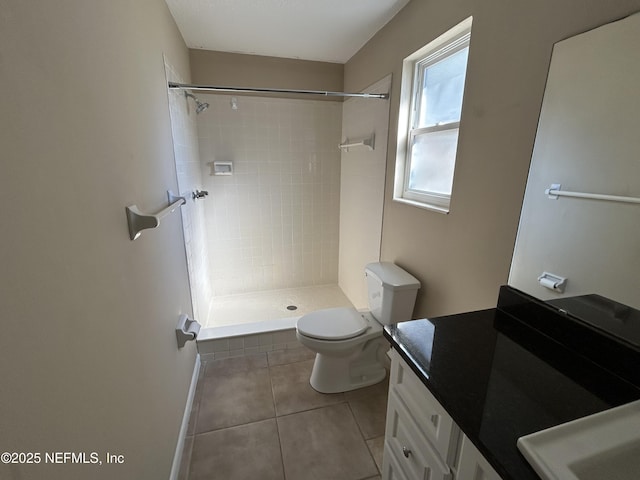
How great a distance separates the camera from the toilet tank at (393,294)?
1748 mm

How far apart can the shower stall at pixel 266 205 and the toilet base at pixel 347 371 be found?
88cm

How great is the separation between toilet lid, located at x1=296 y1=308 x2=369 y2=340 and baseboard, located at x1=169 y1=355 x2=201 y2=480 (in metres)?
0.77

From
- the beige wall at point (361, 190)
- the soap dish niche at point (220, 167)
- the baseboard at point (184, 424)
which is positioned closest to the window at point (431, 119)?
the beige wall at point (361, 190)

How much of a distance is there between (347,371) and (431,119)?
1.66 metres

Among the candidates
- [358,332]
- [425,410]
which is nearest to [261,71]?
[358,332]

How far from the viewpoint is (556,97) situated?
98cm

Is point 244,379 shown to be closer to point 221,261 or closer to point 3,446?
point 221,261

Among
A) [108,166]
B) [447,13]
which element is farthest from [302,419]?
[447,13]

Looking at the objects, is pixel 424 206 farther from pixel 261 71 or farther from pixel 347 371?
pixel 261 71

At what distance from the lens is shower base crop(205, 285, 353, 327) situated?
111 inches

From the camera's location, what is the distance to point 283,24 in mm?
2102

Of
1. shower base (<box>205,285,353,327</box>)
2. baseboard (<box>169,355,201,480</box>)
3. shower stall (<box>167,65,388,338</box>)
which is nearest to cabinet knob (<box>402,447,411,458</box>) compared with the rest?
baseboard (<box>169,355,201,480</box>)

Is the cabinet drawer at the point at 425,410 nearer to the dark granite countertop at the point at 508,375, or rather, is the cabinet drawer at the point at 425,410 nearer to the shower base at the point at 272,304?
the dark granite countertop at the point at 508,375

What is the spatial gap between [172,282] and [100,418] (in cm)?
87
